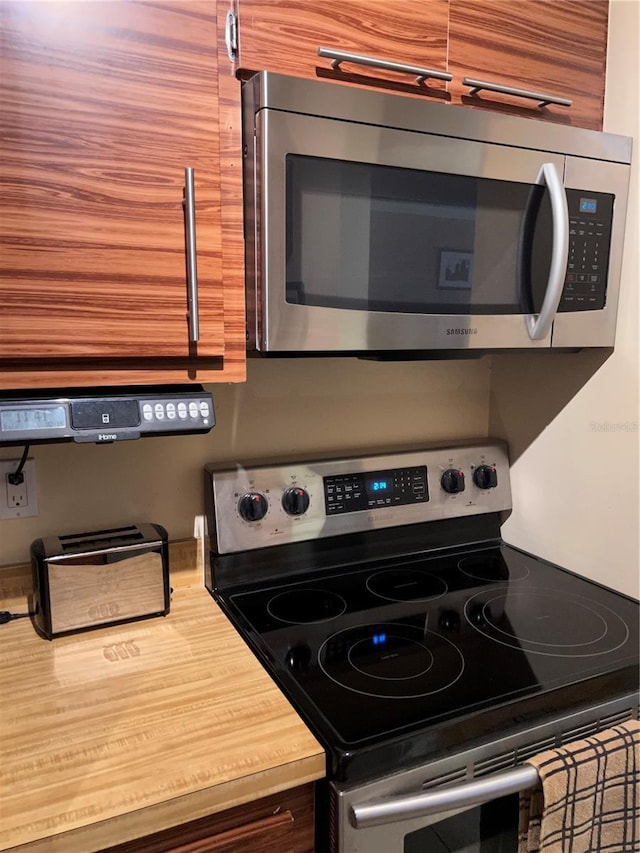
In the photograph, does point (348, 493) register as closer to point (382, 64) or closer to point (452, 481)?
point (452, 481)

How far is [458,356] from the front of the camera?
1.12m

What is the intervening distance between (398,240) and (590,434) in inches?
23.0

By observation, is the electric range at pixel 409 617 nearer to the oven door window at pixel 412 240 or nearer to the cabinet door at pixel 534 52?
the oven door window at pixel 412 240

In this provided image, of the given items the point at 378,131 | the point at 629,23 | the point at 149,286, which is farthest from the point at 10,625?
the point at 629,23

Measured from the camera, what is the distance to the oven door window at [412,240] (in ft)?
3.07

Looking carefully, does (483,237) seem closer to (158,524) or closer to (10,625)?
(158,524)

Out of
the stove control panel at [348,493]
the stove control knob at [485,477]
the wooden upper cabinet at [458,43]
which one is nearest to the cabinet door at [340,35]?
the wooden upper cabinet at [458,43]

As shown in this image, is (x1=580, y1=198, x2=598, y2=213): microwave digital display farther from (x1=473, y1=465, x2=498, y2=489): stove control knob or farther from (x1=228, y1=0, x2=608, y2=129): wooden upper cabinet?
(x1=473, y1=465, x2=498, y2=489): stove control knob

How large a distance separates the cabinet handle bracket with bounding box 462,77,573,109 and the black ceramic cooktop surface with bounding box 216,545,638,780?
913 mm

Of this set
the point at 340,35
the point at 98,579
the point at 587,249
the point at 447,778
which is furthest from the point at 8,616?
the point at 587,249

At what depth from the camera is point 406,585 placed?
129 centimetres

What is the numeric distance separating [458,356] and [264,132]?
19.7 inches

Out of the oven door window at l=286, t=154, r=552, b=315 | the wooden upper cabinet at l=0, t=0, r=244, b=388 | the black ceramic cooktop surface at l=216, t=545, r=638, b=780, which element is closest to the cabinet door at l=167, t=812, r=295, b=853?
the black ceramic cooktop surface at l=216, t=545, r=638, b=780

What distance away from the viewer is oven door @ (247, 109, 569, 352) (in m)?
0.92
